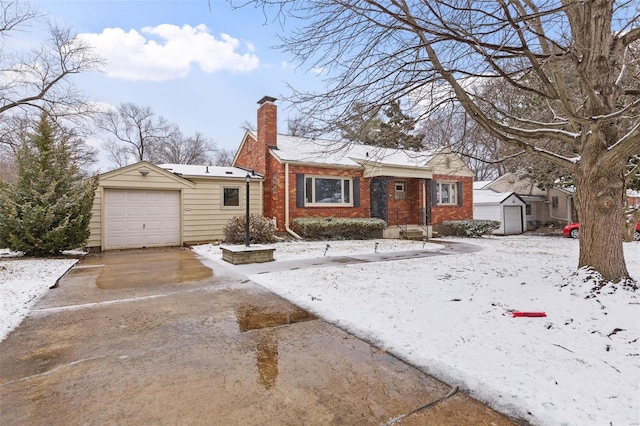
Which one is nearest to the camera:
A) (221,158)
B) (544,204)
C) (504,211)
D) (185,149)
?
(504,211)

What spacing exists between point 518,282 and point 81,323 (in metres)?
6.27

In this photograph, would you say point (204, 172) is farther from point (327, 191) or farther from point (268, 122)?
point (327, 191)

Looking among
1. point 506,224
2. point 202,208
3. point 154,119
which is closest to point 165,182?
point 202,208

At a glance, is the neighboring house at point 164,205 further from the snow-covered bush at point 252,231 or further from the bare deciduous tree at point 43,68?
the bare deciduous tree at point 43,68

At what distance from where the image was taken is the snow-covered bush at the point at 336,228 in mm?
12406

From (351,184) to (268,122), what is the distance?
14.6ft

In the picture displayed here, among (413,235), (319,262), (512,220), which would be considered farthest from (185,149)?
(319,262)

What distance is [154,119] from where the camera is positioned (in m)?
29.1

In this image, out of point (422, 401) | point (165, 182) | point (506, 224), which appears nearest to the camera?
point (422, 401)

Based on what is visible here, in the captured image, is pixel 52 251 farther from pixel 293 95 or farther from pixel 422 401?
pixel 422 401

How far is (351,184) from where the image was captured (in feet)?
46.9

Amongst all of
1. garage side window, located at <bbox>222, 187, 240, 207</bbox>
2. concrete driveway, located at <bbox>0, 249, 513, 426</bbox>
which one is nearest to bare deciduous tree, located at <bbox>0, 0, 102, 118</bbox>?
garage side window, located at <bbox>222, 187, 240, 207</bbox>

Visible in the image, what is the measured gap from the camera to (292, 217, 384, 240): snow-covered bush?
40.7ft

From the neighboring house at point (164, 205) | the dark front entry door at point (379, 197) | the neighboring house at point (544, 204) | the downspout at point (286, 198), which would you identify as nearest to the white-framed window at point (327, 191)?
the downspout at point (286, 198)
